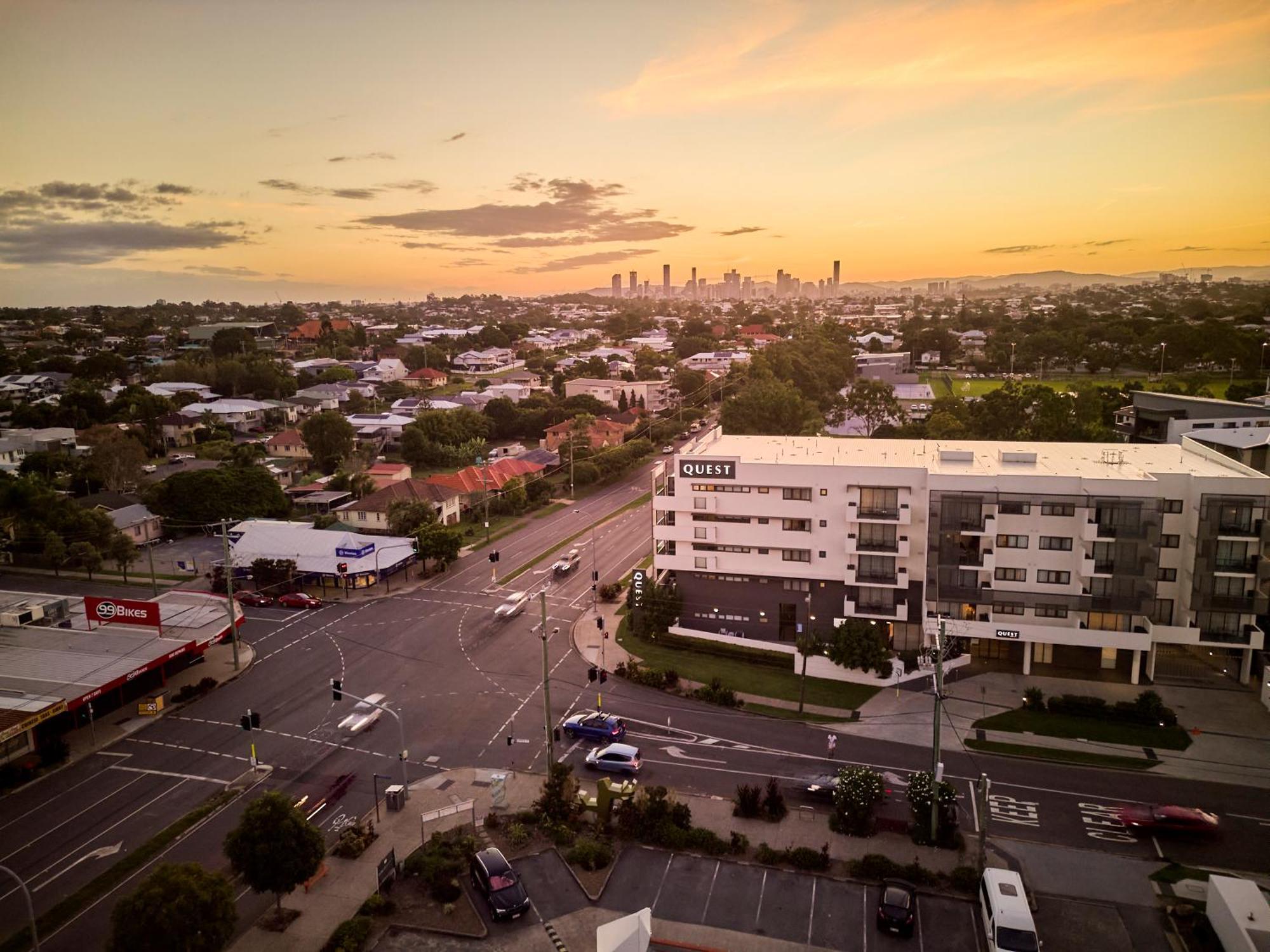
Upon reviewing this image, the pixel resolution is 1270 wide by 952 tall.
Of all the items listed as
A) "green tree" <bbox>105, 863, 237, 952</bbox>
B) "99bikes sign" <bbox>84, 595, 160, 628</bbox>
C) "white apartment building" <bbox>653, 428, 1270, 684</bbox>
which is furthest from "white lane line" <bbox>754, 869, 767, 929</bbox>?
"99bikes sign" <bbox>84, 595, 160, 628</bbox>

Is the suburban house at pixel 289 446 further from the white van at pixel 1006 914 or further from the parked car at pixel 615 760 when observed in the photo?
the white van at pixel 1006 914

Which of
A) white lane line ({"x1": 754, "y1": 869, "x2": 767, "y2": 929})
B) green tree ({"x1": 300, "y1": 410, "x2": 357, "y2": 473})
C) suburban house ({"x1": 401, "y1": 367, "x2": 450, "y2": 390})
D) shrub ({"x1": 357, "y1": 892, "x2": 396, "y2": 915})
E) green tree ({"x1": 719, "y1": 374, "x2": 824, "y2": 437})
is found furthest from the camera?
suburban house ({"x1": 401, "y1": 367, "x2": 450, "y2": 390})

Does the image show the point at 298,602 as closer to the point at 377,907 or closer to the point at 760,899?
the point at 377,907

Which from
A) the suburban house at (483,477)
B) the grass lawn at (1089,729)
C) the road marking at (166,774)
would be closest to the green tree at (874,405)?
the suburban house at (483,477)

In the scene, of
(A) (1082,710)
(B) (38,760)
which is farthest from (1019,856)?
Result: (B) (38,760)

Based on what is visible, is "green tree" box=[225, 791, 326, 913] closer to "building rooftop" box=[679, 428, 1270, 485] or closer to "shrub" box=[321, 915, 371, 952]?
Result: "shrub" box=[321, 915, 371, 952]

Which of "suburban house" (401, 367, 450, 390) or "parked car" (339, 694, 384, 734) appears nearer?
"parked car" (339, 694, 384, 734)
